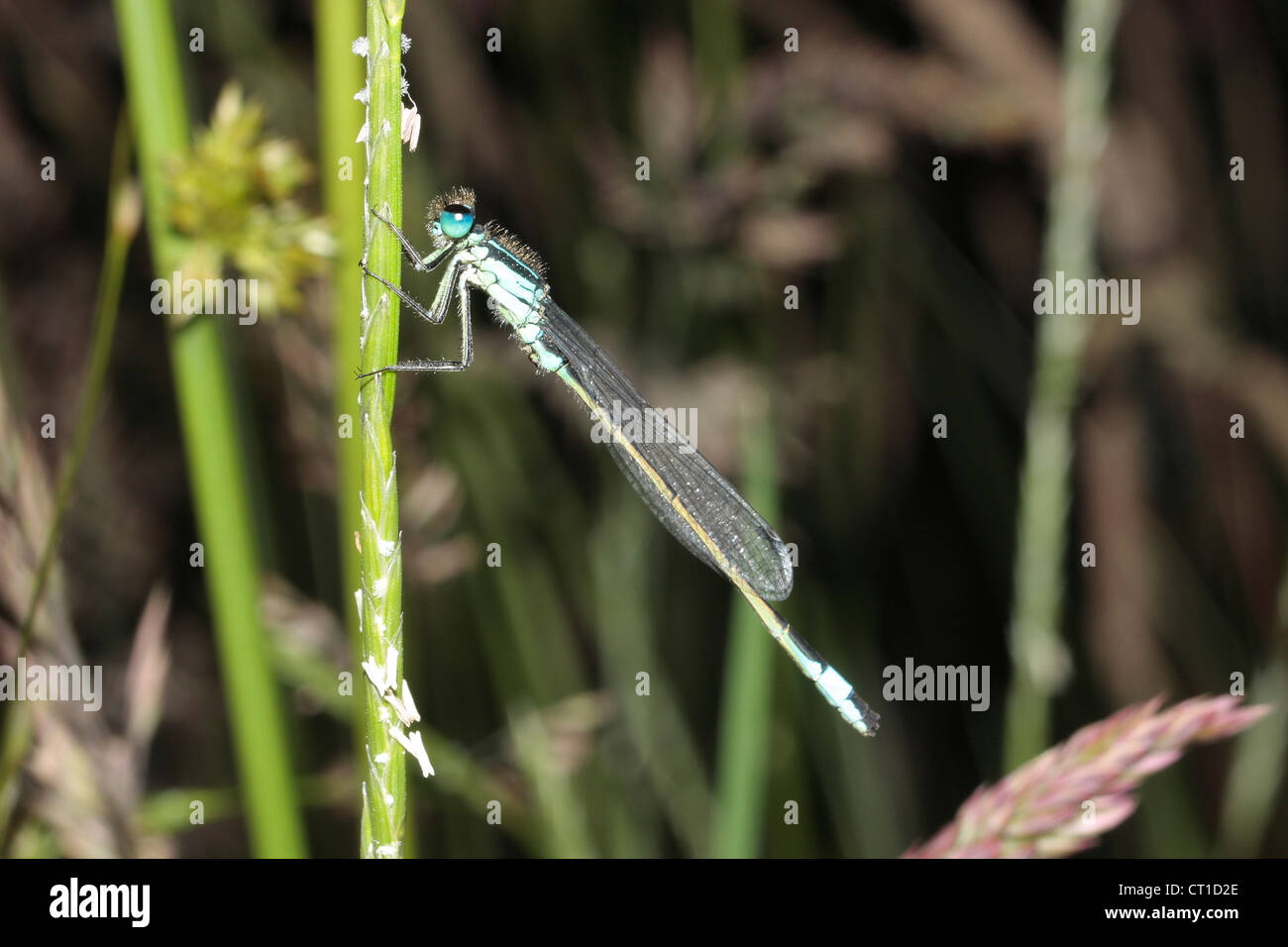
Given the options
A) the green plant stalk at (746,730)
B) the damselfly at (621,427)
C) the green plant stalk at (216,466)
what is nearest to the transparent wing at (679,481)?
the damselfly at (621,427)

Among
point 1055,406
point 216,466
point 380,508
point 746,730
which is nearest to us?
point 380,508

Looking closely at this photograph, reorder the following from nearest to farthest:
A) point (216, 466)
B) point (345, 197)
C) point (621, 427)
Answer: point (216, 466)
point (345, 197)
point (621, 427)

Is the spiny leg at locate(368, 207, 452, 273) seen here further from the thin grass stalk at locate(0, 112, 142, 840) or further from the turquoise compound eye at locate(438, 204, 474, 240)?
the thin grass stalk at locate(0, 112, 142, 840)

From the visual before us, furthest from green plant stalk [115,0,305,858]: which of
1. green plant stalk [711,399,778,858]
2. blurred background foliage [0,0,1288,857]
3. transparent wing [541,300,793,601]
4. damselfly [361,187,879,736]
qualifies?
transparent wing [541,300,793,601]

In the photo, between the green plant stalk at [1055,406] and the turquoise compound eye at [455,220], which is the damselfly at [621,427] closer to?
the turquoise compound eye at [455,220]

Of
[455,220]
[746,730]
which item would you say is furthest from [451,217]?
[746,730]

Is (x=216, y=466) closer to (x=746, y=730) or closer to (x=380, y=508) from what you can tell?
(x=380, y=508)

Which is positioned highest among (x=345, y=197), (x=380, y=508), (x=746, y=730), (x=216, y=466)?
(x=345, y=197)
